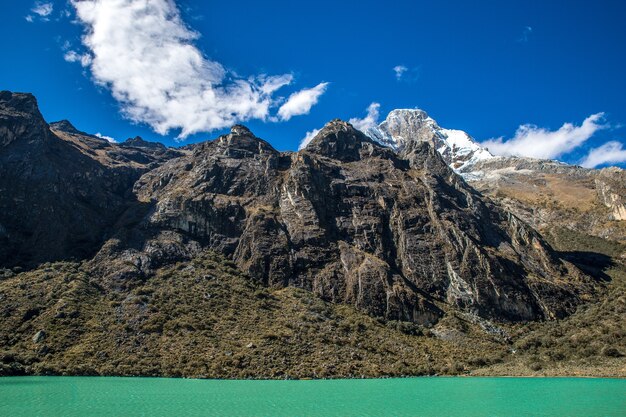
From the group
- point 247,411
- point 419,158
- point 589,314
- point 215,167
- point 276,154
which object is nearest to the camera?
point 247,411

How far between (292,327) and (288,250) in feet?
108

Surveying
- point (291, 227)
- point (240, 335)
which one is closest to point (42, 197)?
point (291, 227)

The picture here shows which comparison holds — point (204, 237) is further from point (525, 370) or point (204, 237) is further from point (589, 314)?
point (589, 314)

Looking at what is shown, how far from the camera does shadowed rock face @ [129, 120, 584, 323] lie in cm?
12069

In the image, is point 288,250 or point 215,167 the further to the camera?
point 215,167

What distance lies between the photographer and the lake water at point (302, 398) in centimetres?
4366

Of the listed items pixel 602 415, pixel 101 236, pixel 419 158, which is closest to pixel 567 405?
pixel 602 415

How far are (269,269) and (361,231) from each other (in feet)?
102

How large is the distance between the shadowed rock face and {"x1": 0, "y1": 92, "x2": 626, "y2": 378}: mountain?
0.55 meters

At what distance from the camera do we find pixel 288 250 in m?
128

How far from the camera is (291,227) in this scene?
135 meters

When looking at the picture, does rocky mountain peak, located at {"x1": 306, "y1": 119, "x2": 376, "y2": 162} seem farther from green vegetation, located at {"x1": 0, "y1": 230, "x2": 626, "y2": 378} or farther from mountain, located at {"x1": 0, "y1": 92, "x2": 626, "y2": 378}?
green vegetation, located at {"x1": 0, "y1": 230, "x2": 626, "y2": 378}

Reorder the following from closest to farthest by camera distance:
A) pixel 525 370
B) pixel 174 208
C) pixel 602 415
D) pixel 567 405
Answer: pixel 602 415, pixel 567 405, pixel 525 370, pixel 174 208

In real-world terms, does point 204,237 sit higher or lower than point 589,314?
higher
